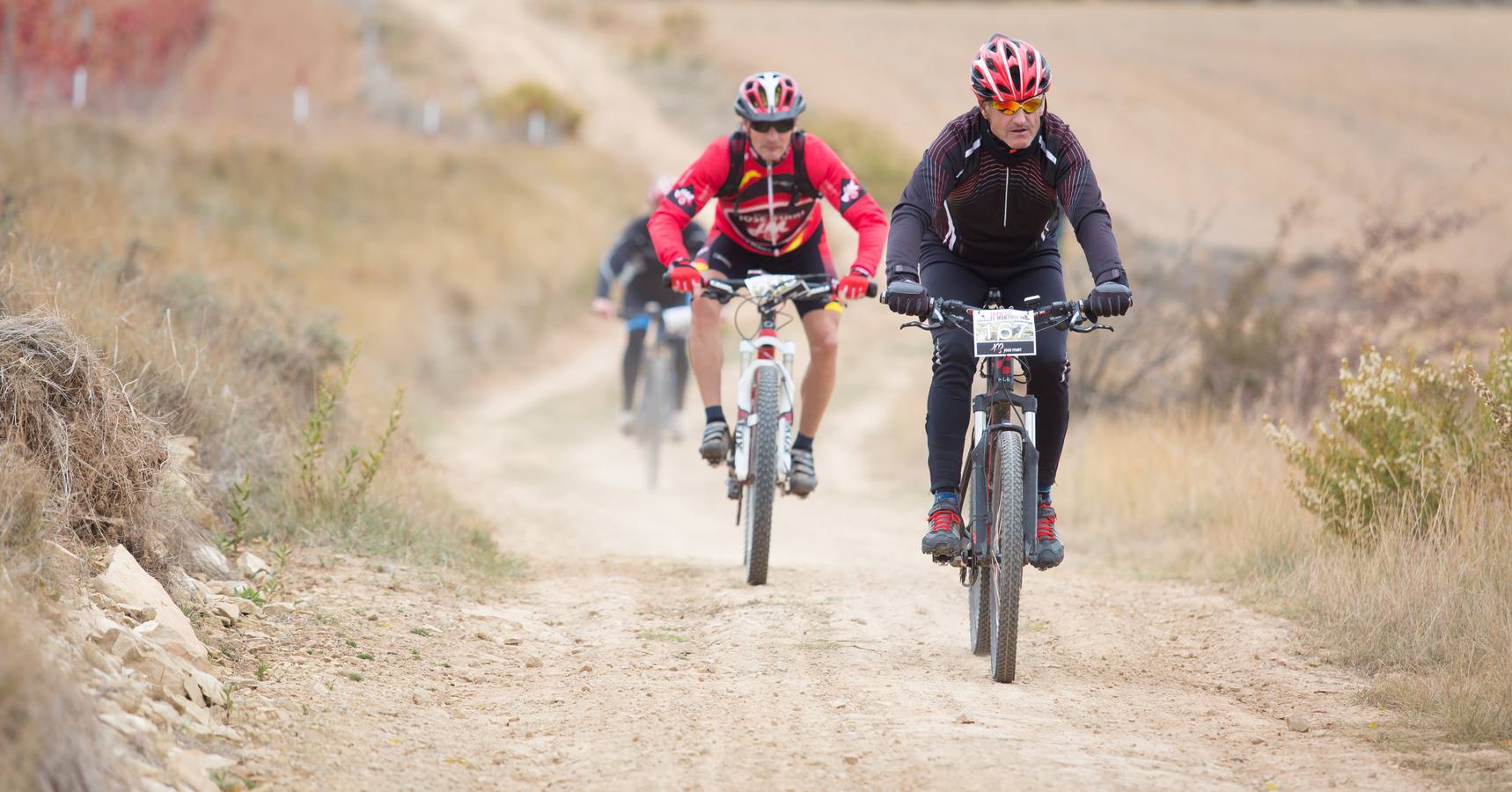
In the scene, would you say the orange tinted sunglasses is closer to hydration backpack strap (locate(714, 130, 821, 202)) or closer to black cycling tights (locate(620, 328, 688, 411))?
hydration backpack strap (locate(714, 130, 821, 202))

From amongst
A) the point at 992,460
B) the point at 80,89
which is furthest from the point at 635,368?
the point at 80,89

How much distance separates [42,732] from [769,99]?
15.7 ft

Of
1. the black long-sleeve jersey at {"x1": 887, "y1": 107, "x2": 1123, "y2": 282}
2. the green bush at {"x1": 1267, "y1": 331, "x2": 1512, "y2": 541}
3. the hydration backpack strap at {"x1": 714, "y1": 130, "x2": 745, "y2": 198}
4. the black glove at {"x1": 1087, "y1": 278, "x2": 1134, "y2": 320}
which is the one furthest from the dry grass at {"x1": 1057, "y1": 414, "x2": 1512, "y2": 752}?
the hydration backpack strap at {"x1": 714, "y1": 130, "x2": 745, "y2": 198}

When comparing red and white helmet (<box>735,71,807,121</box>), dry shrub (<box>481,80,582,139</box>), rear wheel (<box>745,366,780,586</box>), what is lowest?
rear wheel (<box>745,366,780,586</box>)

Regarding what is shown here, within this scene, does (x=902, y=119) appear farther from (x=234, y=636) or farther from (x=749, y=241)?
(x=234, y=636)

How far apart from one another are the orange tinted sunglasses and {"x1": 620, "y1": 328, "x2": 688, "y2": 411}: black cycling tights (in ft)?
21.6

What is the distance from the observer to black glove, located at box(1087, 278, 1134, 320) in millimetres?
4992

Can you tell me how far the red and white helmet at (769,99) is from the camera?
22.7 feet

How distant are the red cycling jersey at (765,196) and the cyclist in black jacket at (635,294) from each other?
13.4 ft

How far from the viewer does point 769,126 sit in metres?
7.02

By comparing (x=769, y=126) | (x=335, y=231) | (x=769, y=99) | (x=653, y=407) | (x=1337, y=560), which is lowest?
(x=1337, y=560)

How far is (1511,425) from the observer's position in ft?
19.8

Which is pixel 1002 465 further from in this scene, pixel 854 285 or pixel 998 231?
pixel 854 285

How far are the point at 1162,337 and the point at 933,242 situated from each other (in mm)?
6880
